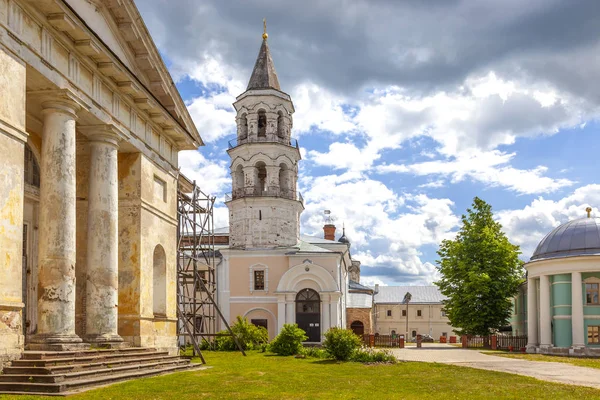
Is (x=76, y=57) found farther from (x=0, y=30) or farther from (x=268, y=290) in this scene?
(x=268, y=290)

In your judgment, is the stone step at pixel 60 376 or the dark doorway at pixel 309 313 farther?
the dark doorway at pixel 309 313

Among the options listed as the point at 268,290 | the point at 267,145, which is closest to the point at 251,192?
the point at 267,145

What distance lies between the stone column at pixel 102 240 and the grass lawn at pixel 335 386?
2.31 meters

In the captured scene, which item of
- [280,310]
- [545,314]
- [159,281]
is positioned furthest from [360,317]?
[159,281]

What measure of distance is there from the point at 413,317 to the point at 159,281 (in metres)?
72.9

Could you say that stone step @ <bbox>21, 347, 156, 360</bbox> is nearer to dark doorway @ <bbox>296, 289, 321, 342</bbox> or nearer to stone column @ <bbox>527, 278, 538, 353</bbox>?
stone column @ <bbox>527, 278, 538, 353</bbox>

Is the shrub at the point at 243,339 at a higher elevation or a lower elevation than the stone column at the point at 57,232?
lower

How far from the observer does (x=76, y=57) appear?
16.3 metres

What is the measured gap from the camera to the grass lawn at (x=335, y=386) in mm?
13188

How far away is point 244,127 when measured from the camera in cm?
4903

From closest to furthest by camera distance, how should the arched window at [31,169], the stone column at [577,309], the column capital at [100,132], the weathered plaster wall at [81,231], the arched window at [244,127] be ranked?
the column capital at [100,132]
the weathered plaster wall at [81,231]
the arched window at [31,169]
the stone column at [577,309]
the arched window at [244,127]

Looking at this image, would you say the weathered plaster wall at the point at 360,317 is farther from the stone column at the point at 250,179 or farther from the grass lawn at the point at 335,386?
the grass lawn at the point at 335,386

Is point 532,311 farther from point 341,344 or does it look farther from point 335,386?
point 335,386

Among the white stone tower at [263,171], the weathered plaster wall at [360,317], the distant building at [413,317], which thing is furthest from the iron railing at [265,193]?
the distant building at [413,317]
